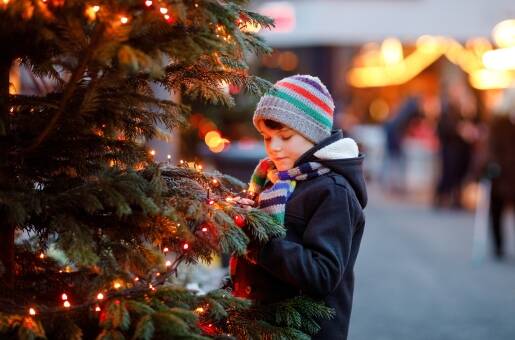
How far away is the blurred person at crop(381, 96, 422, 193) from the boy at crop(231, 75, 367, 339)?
14604 millimetres

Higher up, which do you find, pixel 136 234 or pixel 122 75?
Result: pixel 122 75

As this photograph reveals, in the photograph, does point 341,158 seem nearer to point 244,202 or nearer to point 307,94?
point 307,94

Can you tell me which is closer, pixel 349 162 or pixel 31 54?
pixel 31 54

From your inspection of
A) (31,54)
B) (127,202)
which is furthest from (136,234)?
(31,54)

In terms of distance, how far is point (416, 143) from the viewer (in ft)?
65.4

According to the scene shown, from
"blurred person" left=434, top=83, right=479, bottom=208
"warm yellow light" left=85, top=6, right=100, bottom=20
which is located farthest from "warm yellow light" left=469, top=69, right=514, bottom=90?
"warm yellow light" left=85, top=6, right=100, bottom=20

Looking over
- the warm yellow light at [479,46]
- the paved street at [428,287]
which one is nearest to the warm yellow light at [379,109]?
the warm yellow light at [479,46]

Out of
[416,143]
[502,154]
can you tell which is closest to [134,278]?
[502,154]

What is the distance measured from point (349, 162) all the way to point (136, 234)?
859 millimetres

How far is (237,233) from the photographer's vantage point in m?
2.79

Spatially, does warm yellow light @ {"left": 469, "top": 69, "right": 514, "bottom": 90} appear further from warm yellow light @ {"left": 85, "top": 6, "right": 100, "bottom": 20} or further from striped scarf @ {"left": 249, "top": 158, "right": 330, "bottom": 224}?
warm yellow light @ {"left": 85, "top": 6, "right": 100, "bottom": 20}

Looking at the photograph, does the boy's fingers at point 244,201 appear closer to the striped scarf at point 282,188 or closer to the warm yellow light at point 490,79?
the striped scarf at point 282,188

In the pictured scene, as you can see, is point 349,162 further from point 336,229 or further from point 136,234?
point 136,234

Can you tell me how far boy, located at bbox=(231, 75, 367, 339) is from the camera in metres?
2.93
